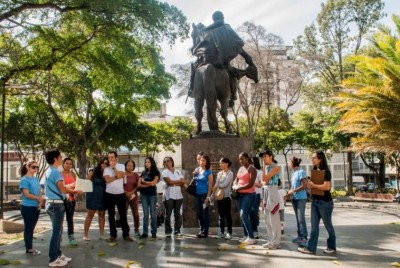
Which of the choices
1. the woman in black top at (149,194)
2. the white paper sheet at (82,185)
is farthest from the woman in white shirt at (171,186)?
the white paper sheet at (82,185)

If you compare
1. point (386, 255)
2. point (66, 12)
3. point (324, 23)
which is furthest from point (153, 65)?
point (324, 23)

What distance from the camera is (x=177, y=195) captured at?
8805mm

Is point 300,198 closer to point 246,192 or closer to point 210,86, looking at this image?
point 246,192

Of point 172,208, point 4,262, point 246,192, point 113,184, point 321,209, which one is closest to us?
point 4,262

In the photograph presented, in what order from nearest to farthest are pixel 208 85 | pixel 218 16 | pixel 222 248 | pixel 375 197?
pixel 222 248, pixel 208 85, pixel 218 16, pixel 375 197

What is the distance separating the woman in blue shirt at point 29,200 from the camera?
7363 millimetres

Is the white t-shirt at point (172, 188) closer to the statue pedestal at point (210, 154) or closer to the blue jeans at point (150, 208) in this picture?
the blue jeans at point (150, 208)

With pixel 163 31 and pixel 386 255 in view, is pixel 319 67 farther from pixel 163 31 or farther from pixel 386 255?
pixel 386 255

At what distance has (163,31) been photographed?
45.9 feet

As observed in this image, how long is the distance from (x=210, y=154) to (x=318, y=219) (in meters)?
3.60

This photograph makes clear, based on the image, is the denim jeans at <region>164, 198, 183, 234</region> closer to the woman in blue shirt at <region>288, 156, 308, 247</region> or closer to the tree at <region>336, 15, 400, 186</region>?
the woman in blue shirt at <region>288, 156, 308, 247</region>

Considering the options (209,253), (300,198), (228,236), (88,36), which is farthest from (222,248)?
(88,36)

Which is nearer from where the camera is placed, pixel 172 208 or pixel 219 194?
pixel 219 194

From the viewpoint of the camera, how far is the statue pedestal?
9.82 metres
